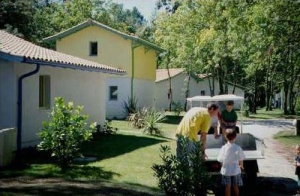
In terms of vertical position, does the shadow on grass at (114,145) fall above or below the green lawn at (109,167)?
above

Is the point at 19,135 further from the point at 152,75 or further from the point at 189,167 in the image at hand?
the point at 152,75

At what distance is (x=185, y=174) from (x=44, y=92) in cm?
970

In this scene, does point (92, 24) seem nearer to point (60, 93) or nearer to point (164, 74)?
point (60, 93)

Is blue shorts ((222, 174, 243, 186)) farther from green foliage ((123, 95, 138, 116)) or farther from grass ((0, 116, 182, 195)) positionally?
green foliage ((123, 95, 138, 116))

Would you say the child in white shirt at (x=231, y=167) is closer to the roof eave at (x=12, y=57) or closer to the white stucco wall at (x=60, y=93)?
the roof eave at (x=12, y=57)

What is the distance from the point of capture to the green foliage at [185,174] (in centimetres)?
777

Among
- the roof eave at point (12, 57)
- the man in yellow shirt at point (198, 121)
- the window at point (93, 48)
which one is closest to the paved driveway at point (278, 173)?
the man in yellow shirt at point (198, 121)

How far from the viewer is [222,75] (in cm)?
5134

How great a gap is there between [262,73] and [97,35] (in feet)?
95.6

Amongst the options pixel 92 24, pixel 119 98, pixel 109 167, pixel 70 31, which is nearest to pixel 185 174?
pixel 109 167

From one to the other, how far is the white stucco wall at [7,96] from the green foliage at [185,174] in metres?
6.97

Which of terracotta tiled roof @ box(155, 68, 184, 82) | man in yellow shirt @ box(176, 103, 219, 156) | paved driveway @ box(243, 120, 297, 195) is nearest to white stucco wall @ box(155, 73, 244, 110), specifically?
terracotta tiled roof @ box(155, 68, 184, 82)

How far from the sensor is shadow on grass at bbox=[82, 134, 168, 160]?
48.1 feet

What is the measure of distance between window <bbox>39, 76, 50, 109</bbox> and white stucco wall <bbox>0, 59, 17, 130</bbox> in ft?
8.16
